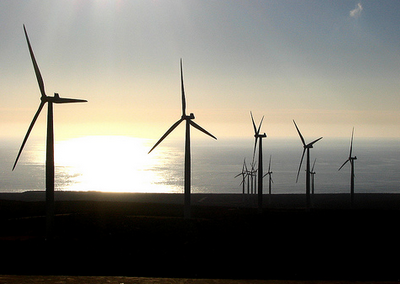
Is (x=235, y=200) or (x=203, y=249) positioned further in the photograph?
(x=235, y=200)

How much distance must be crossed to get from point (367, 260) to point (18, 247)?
687 inches

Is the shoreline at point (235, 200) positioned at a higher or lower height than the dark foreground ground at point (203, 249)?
lower

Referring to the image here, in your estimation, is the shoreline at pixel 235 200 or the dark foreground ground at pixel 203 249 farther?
the shoreline at pixel 235 200

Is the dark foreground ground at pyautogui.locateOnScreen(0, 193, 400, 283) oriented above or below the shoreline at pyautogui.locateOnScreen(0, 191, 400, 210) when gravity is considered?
above

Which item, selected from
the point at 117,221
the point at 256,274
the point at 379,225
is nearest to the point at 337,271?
the point at 256,274

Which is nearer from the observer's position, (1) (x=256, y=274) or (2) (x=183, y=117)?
(1) (x=256, y=274)

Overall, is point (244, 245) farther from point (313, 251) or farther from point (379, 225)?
point (379, 225)

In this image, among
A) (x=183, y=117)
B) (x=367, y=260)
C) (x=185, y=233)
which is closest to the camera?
(x=367, y=260)

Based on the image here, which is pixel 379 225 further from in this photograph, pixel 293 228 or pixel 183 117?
pixel 183 117

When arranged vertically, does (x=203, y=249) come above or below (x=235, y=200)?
above

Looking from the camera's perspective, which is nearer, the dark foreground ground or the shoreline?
the dark foreground ground

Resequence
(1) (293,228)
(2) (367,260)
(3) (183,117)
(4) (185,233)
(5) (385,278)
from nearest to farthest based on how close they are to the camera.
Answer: (5) (385,278), (2) (367,260), (4) (185,233), (1) (293,228), (3) (183,117)

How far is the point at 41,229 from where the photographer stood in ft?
85.4

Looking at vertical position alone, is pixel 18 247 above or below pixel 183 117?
below
